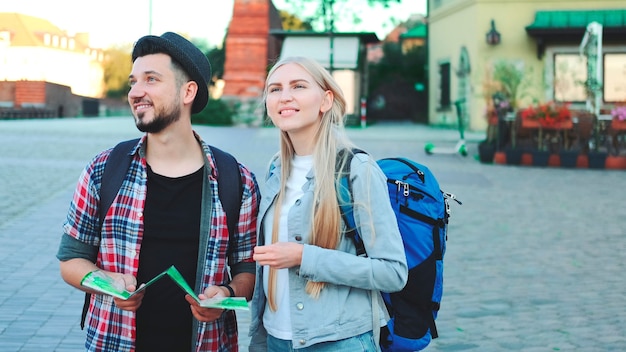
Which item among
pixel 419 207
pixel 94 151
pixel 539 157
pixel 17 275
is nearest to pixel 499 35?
pixel 539 157

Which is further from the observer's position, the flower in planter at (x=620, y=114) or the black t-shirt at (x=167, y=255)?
the flower in planter at (x=620, y=114)

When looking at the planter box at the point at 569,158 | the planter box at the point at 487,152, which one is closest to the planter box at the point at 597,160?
the planter box at the point at 569,158

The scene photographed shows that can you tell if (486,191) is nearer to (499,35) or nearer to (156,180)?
(156,180)

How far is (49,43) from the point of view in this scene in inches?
2328

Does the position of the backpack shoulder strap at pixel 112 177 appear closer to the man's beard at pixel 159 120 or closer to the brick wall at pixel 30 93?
the man's beard at pixel 159 120

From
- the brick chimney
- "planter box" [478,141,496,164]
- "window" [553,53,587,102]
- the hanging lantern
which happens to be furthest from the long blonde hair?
the brick chimney

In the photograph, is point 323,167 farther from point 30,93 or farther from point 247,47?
point 30,93

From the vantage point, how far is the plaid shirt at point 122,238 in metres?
2.41

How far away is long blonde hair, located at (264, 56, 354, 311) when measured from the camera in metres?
2.35

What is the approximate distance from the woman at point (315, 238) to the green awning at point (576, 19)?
1141 inches

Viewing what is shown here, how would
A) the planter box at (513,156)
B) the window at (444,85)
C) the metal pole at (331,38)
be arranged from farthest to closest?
the window at (444,85), the metal pole at (331,38), the planter box at (513,156)

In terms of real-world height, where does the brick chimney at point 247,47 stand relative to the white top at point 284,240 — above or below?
above

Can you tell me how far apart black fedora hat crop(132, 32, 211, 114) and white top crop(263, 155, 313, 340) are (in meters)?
0.42

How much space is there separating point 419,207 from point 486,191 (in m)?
10.8
